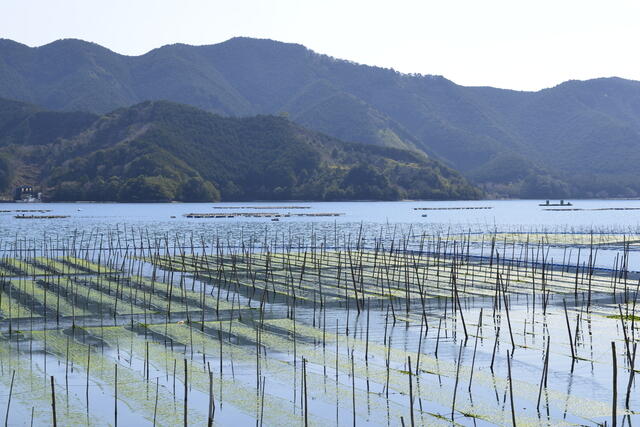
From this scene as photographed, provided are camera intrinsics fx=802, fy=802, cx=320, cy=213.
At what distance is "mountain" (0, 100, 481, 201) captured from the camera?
6255 inches

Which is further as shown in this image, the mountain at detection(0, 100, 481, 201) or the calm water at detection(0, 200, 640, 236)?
the mountain at detection(0, 100, 481, 201)

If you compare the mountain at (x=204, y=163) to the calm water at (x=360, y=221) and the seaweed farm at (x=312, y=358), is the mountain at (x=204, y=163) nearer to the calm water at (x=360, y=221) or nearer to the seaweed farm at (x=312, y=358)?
the calm water at (x=360, y=221)

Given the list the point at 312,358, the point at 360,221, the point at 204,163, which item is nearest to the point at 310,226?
the point at 360,221

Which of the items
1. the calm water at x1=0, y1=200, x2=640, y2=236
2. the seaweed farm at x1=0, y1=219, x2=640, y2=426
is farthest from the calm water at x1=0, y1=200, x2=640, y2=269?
the seaweed farm at x1=0, y1=219, x2=640, y2=426

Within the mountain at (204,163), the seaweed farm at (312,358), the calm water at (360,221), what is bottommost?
the calm water at (360,221)

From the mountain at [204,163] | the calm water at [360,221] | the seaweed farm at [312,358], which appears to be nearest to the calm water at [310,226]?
the calm water at [360,221]

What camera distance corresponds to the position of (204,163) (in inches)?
6678

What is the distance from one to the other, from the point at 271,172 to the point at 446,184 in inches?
1577

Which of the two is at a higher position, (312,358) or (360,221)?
(312,358)

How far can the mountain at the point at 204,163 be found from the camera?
159m

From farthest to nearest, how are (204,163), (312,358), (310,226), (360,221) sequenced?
(204,163) → (360,221) → (310,226) → (312,358)

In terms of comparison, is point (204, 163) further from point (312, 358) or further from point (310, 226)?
point (312, 358)

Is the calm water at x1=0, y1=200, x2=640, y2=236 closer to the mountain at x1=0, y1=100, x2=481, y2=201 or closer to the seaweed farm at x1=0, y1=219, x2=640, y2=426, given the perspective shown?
the mountain at x1=0, y1=100, x2=481, y2=201

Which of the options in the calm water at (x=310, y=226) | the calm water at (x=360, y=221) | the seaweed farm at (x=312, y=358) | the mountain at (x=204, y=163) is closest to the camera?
the seaweed farm at (x=312, y=358)
